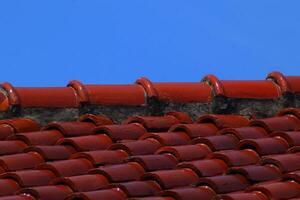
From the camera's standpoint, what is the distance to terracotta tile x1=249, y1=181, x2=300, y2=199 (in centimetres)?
450

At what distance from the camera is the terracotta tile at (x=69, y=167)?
501cm

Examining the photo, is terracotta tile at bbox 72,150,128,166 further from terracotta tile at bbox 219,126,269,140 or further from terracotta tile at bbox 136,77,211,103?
terracotta tile at bbox 136,77,211,103

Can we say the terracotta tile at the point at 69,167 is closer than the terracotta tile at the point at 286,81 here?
Yes

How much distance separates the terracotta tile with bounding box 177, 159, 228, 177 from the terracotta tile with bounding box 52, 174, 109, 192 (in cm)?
61

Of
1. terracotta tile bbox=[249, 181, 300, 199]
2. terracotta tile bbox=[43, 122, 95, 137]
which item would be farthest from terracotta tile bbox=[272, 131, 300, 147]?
terracotta tile bbox=[43, 122, 95, 137]

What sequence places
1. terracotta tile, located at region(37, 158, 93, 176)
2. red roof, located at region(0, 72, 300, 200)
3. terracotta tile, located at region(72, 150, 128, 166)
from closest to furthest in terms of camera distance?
red roof, located at region(0, 72, 300, 200) < terracotta tile, located at region(37, 158, 93, 176) < terracotta tile, located at region(72, 150, 128, 166)

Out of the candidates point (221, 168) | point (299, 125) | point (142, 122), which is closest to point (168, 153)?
point (221, 168)

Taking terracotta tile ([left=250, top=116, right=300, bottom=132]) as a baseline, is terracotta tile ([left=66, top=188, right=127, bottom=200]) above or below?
below

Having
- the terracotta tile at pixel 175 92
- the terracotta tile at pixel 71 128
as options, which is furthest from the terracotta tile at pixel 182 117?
the terracotta tile at pixel 71 128

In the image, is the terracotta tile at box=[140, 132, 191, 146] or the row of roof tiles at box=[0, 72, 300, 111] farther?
the row of roof tiles at box=[0, 72, 300, 111]

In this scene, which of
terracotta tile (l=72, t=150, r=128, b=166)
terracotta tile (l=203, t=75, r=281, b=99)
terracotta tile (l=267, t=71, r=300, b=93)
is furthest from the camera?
terracotta tile (l=267, t=71, r=300, b=93)

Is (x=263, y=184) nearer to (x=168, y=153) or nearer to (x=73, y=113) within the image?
(x=168, y=153)

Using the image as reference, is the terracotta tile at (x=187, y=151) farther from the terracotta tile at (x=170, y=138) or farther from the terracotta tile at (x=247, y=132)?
the terracotta tile at (x=247, y=132)

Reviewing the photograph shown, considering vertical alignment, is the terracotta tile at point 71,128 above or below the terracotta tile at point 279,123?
below
